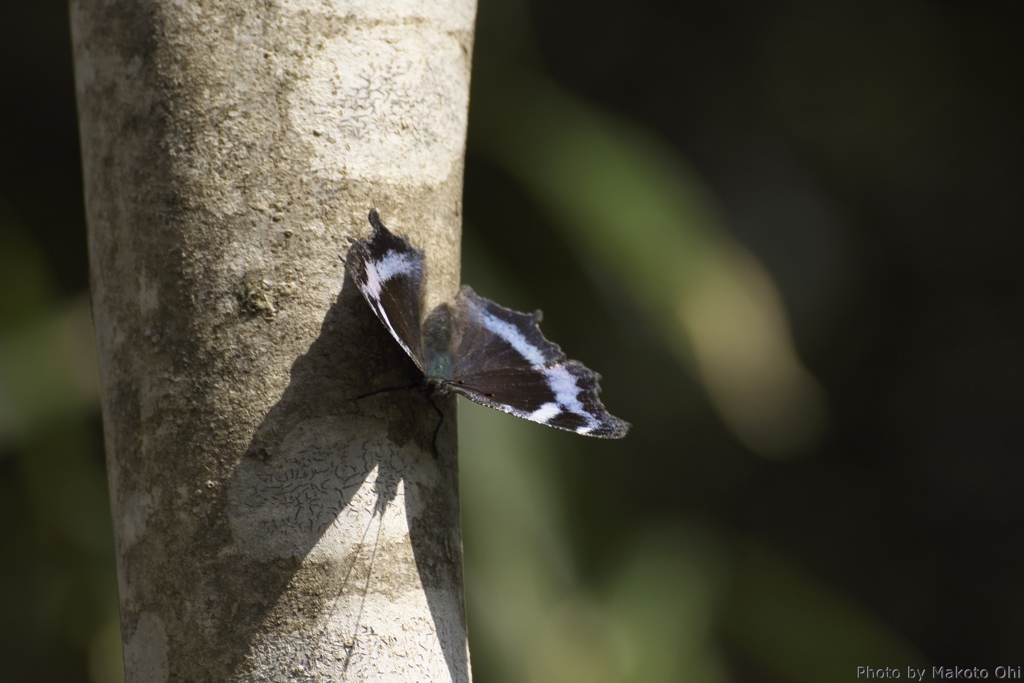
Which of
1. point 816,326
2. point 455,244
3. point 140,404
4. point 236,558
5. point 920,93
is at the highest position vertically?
point 920,93

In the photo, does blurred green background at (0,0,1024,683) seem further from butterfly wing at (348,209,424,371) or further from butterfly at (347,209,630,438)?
butterfly wing at (348,209,424,371)

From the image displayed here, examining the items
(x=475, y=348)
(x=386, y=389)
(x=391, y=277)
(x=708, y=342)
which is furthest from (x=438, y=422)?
(x=708, y=342)

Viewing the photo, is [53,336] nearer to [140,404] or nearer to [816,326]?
[140,404]

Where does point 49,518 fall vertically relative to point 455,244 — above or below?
below

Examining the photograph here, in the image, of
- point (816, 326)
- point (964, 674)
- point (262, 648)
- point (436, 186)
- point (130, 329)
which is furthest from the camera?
point (816, 326)

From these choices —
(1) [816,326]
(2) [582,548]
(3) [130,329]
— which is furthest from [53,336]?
(1) [816,326]

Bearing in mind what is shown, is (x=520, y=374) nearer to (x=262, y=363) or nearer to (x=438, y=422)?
(x=438, y=422)
